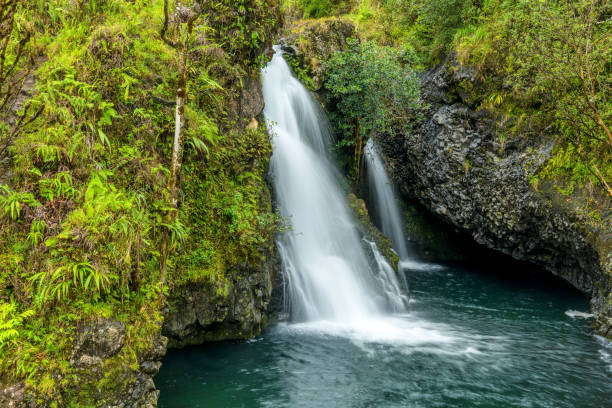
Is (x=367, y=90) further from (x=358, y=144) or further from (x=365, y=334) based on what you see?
(x=365, y=334)

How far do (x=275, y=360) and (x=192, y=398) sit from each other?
1.77m

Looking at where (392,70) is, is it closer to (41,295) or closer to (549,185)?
(549,185)

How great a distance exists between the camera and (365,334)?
8773 millimetres

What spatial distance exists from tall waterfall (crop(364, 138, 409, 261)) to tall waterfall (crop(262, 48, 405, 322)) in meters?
3.21

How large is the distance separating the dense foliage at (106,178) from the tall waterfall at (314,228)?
207cm

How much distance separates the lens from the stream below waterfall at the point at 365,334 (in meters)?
6.43

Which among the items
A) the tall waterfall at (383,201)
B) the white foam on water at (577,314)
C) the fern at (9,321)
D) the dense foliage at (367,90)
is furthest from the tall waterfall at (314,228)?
the fern at (9,321)

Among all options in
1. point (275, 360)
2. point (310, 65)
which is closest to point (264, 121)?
point (310, 65)

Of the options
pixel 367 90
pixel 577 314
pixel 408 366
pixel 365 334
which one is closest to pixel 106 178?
pixel 408 366

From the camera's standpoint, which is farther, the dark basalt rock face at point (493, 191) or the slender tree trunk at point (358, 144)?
the slender tree trunk at point (358, 144)

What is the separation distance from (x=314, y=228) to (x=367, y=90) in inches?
217

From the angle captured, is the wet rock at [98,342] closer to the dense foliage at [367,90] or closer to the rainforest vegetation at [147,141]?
the rainforest vegetation at [147,141]

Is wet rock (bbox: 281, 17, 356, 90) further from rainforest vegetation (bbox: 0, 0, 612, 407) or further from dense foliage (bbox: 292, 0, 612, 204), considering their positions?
dense foliage (bbox: 292, 0, 612, 204)

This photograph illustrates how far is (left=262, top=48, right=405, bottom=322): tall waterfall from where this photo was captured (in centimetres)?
980
